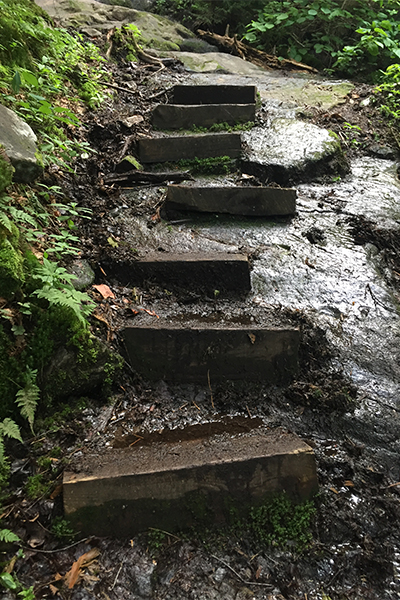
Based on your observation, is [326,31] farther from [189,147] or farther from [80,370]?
[80,370]

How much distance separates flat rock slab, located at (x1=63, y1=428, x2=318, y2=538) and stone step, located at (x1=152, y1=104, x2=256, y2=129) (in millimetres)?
4416

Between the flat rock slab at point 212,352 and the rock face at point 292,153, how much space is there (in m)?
2.56

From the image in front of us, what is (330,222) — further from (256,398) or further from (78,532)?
(78,532)

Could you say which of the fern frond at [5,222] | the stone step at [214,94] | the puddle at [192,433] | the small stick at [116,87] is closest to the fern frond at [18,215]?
the fern frond at [5,222]

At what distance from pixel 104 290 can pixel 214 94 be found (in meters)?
4.05

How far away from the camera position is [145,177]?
164 inches

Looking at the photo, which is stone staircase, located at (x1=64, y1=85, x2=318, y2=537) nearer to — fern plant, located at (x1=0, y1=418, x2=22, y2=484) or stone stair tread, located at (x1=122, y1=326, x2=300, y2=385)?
stone stair tread, located at (x1=122, y1=326, x2=300, y2=385)

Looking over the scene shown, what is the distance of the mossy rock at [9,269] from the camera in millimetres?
2104

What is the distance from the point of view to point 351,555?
1844 mm

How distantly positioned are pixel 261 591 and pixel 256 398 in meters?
1.07

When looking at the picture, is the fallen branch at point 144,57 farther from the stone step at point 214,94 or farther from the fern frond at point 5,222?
the fern frond at point 5,222

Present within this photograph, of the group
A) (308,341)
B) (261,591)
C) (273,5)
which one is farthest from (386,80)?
(261,591)

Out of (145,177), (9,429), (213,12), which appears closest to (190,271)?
(145,177)

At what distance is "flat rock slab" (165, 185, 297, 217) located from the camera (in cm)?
378
